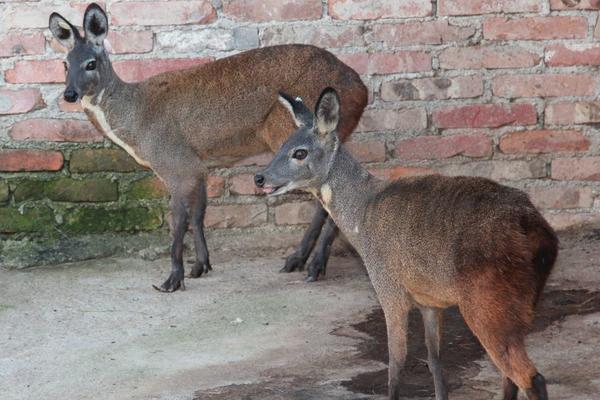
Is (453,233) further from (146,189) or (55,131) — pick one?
(55,131)

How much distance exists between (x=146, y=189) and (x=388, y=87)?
5.08 ft

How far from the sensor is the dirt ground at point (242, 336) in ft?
15.5

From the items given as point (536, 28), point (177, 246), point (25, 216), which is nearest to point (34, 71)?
point (25, 216)

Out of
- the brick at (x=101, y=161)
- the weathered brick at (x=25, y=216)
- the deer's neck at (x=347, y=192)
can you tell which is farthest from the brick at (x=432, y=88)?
the weathered brick at (x=25, y=216)

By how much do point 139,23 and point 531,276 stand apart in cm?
350

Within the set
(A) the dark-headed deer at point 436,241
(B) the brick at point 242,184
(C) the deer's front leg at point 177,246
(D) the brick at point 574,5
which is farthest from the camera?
(B) the brick at point 242,184

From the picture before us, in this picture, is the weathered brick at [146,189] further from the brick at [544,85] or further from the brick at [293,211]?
the brick at [544,85]

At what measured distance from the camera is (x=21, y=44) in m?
6.72

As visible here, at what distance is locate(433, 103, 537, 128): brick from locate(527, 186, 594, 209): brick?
41cm

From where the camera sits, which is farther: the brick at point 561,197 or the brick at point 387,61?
the brick at point 561,197

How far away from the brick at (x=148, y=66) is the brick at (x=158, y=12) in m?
0.22

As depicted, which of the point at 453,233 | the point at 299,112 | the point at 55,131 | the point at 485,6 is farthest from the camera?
the point at 55,131

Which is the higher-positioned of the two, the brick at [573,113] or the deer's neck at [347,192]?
the deer's neck at [347,192]

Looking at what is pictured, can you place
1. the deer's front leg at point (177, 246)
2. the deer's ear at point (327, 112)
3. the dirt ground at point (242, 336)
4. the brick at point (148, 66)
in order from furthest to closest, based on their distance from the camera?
the brick at point (148, 66) → the deer's front leg at point (177, 246) → the deer's ear at point (327, 112) → the dirt ground at point (242, 336)
